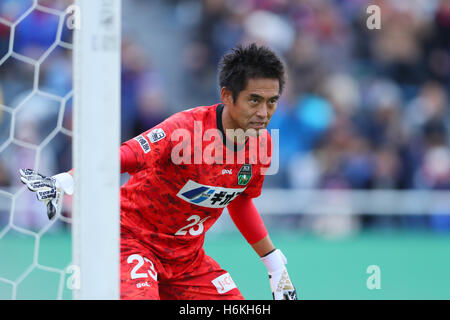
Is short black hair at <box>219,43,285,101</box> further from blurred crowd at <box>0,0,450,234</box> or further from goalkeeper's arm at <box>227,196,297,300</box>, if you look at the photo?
blurred crowd at <box>0,0,450,234</box>

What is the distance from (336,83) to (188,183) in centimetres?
691

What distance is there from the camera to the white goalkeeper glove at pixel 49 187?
308cm

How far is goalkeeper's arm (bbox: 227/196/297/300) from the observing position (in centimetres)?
418

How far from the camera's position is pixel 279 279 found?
418cm

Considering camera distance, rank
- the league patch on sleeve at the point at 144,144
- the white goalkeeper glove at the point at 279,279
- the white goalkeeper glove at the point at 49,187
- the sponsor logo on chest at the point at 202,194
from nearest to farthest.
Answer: the white goalkeeper glove at the point at 49,187, the league patch on sleeve at the point at 144,144, the sponsor logo on chest at the point at 202,194, the white goalkeeper glove at the point at 279,279

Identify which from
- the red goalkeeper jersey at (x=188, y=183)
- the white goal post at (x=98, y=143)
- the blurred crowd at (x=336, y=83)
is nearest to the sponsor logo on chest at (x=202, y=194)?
the red goalkeeper jersey at (x=188, y=183)

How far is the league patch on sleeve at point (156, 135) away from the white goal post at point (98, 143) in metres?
0.84

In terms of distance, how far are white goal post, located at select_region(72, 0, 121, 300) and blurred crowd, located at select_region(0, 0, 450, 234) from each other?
6301 millimetres

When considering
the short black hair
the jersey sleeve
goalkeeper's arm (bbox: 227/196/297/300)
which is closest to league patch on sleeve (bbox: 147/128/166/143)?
the short black hair

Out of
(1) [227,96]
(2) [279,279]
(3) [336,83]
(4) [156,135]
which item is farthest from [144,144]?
(3) [336,83]

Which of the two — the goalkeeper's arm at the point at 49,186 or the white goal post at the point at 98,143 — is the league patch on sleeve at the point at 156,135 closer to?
the goalkeeper's arm at the point at 49,186

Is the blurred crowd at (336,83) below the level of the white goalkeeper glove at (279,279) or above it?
above

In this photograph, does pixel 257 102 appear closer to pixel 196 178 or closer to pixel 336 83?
pixel 196 178

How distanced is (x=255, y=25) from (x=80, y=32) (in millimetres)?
7806
